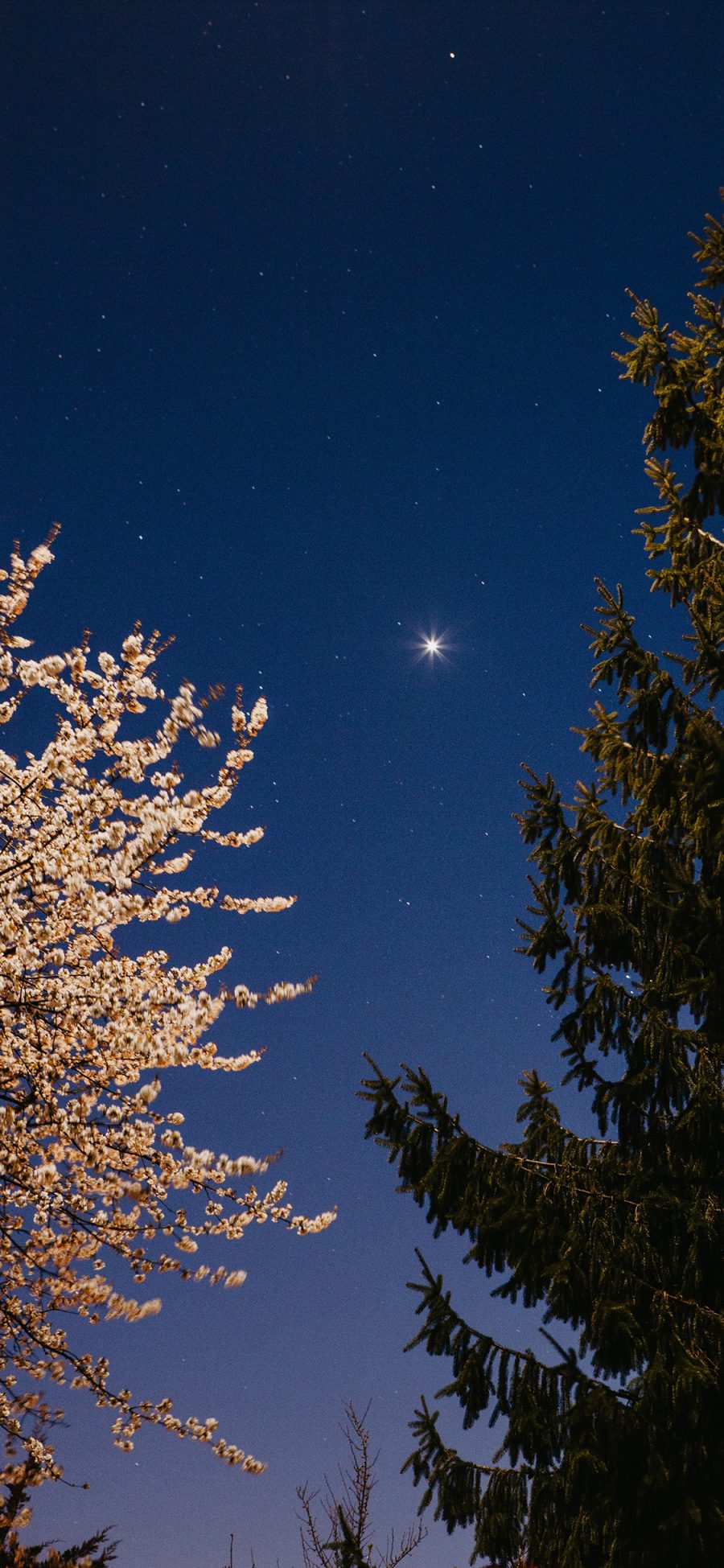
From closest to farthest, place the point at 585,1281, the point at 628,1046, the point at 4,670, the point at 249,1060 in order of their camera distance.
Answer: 1. the point at 585,1281
2. the point at 628,1046
3. the point at 4,670
4. the point at 249,1060

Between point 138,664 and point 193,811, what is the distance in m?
1.65

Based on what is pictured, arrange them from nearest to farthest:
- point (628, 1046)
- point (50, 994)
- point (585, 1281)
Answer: point (585, 1281) → point (628, 1046) → point (50, 994)

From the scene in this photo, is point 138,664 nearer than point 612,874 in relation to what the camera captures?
No

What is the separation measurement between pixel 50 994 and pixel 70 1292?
313 centimetres

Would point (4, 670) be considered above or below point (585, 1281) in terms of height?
above

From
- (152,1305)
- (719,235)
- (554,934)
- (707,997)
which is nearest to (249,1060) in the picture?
(152,1305)

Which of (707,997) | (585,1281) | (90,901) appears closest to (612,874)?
(707,997)

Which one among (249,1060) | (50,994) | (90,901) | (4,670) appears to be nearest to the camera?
(50,994)

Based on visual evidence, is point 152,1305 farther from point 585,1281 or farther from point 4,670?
point 4,670

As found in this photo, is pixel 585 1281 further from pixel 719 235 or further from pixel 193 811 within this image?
pixel 719 235

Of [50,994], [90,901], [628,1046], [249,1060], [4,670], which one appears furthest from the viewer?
[249,1060]

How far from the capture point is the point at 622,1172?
5.15 m

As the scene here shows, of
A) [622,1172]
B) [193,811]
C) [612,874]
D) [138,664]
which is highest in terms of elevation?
[138,664]

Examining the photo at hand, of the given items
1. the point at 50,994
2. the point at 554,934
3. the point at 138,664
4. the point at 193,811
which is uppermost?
the point at 138,664
